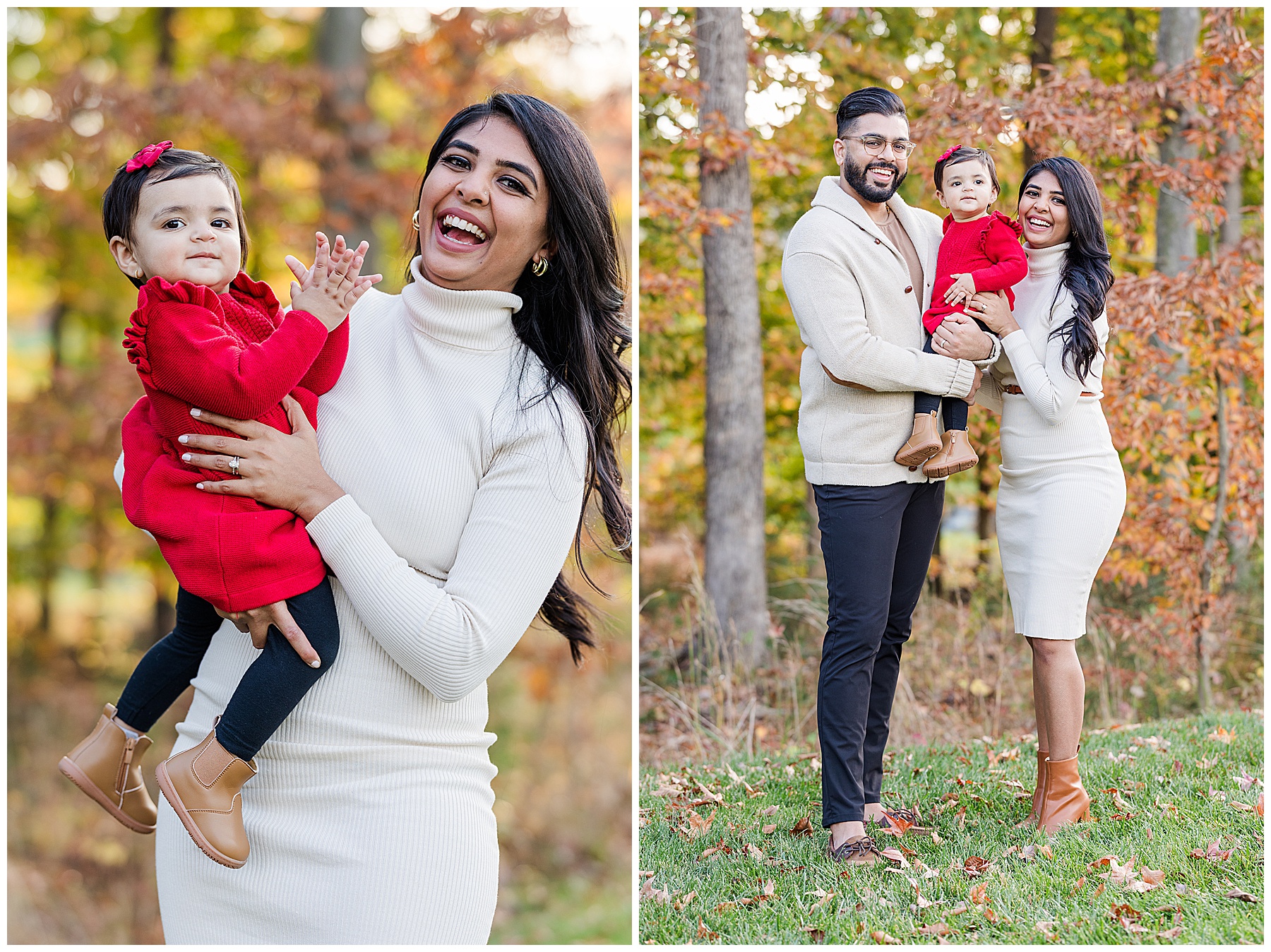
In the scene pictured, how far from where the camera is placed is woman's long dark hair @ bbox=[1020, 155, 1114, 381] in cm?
291

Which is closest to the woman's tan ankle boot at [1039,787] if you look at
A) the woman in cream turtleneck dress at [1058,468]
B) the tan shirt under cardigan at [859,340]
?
the woman in cream turtleneck dress at [1058,468]

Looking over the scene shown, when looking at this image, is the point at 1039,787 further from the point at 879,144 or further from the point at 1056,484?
the point at 879,144

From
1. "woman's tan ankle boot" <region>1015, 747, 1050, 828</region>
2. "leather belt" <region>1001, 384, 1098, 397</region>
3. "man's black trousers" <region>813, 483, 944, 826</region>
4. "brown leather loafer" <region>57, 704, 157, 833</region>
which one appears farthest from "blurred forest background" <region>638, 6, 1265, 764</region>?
"brown leather loafer" <region>57, 704, 157, 833</region>

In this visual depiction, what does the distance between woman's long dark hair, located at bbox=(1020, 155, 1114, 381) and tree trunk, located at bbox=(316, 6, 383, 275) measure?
4177 millimetres

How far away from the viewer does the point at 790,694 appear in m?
5.53

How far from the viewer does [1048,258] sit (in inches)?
119

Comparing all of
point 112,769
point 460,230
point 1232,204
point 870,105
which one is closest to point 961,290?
point 870,105

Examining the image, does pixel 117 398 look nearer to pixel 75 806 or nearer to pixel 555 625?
pixel 75 806

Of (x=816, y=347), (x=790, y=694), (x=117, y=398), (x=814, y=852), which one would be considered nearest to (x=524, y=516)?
(x=816, y=347)

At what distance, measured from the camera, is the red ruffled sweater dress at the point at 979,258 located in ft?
9.50

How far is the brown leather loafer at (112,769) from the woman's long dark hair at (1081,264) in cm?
262

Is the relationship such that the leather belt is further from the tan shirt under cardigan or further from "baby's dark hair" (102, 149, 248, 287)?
"baby's dark hair" (102, 149, 248, 287)

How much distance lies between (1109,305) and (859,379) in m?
2.91

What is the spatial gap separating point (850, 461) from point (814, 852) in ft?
3.79
